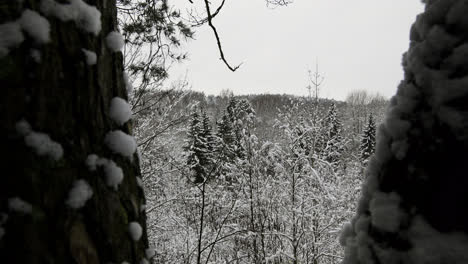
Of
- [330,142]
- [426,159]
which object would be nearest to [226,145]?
[426,159]

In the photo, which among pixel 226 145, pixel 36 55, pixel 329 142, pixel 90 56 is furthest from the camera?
pixel 329 142

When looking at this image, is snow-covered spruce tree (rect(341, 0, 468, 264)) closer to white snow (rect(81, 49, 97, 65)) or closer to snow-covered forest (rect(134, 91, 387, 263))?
white snow (rect(81, 49, 97, 65))

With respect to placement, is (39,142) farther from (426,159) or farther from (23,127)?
(426,159)

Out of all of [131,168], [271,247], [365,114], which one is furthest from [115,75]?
[365,114]

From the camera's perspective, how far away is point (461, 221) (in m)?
0.41

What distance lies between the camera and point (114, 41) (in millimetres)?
767

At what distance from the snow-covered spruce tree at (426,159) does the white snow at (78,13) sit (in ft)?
2.41

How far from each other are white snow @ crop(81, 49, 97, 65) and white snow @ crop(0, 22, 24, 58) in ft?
0.42

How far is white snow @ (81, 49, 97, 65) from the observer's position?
2.17 ft

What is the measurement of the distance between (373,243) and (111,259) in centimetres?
60

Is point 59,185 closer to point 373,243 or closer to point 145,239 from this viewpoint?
point 145,239

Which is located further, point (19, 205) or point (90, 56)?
point (90, 56)

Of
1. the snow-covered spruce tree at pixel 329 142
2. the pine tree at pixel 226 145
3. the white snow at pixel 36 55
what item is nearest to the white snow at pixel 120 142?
the white snow at pixel 36 55

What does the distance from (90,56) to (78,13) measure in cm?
10
